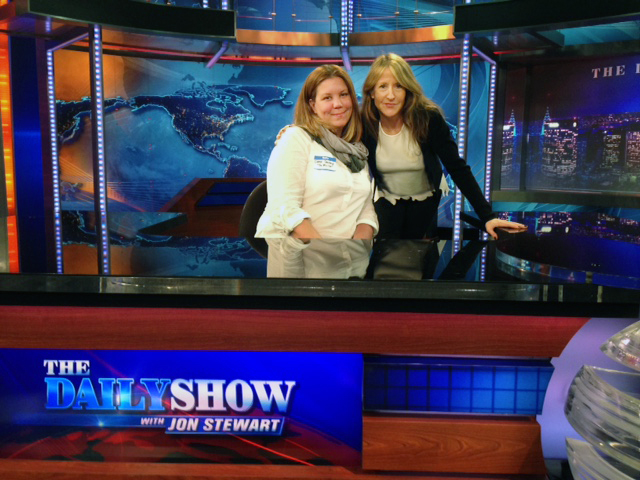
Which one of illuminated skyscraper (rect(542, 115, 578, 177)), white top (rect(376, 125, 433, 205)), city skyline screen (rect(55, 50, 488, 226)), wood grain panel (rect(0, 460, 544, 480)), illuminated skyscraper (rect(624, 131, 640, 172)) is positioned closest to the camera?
wood grain panel (rect(0, 460, 544, 480))

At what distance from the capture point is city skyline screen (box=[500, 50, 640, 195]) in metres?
4.88

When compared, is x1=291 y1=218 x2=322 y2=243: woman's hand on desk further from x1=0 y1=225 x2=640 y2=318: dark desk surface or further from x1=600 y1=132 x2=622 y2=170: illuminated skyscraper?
x1=600 y1=132 x2=622 y2=170: illuminated skyscraper

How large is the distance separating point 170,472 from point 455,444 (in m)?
0.62

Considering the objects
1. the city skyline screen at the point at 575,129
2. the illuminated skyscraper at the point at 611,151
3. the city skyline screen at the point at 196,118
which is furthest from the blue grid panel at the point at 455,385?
the city skyline screen at the point at 196,118

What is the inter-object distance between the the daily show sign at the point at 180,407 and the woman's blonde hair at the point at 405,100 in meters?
1.17

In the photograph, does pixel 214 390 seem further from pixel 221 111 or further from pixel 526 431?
pixel 221 111

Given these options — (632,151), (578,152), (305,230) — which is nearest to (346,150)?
(305,230)

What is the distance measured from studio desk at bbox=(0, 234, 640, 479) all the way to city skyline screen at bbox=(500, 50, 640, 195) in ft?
13.9

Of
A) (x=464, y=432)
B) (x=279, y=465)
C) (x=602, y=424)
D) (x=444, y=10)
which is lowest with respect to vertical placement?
(x=279, y=465)

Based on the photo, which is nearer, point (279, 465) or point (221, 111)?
point (279, 465)

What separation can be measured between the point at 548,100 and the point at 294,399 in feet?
16.2

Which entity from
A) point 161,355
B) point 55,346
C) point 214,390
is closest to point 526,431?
point 214,390

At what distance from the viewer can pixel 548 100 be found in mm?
5402

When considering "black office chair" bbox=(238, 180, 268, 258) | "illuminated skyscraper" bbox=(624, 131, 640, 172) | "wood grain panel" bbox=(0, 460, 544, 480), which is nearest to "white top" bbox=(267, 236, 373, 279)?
"wood grain panel" bbox=(0, 460, 544, 480)
